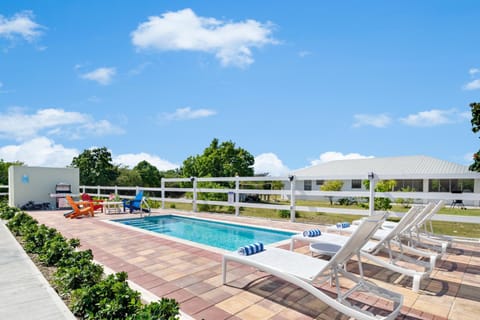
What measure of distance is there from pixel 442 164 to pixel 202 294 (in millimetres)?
28645

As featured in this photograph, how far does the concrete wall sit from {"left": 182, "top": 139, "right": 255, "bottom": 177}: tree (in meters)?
16.4

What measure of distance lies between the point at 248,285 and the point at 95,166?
2768cm

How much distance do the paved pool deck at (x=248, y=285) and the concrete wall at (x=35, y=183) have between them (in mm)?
12204

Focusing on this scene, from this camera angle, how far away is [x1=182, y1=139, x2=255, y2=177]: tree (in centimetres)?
3198

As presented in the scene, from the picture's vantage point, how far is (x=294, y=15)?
897cm

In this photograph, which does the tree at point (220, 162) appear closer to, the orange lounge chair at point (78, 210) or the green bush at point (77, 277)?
the orange lounge chair at point (78, 210)

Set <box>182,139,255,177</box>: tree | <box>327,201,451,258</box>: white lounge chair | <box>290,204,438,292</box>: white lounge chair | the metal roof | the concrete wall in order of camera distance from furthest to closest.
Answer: <box>182,139,255,177</box>: tree < the metal roof < the concrete wall < <box>327,201,451,258</box>: white lounge chair < <box>290,204,438,292</box>: white lounge chair

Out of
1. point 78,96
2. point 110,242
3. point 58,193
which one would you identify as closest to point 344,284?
point 110,242

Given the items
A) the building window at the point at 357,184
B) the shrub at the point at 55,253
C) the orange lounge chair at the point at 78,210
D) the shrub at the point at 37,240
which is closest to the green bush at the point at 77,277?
the shrub at the point at 55,253

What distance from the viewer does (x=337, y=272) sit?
2.90 m

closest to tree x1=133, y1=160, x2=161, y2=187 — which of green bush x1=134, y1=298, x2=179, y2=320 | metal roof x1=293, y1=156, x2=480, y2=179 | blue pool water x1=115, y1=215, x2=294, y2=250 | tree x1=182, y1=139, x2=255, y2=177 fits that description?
tree x1=182, y1=139, x2=255, y2=177

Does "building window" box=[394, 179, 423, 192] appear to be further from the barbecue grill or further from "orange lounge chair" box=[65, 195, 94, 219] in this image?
the barbecue grill

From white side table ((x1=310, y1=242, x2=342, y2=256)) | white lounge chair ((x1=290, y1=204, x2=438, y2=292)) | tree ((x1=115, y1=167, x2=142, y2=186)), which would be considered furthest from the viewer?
tree ((x1=115, y1=167, x2=142, y2=186))

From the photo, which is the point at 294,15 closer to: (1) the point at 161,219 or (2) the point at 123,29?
(2) the point at 123,29
